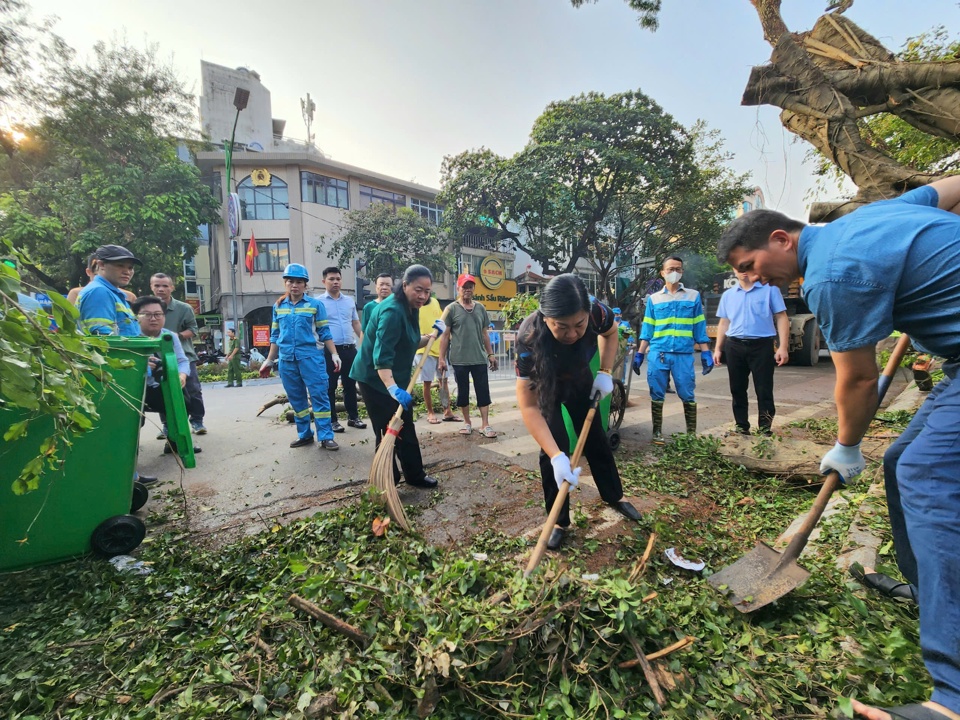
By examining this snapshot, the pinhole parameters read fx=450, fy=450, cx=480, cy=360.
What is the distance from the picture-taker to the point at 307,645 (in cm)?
180

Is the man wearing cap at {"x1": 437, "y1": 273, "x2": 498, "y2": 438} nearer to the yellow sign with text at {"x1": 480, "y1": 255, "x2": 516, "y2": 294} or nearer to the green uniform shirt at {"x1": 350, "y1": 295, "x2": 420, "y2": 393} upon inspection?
the green uniform shirt at {"x1": 350, "y1": 295, "x2": 420, "y2": 393}

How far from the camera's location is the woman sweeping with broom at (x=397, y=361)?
3.49 meters

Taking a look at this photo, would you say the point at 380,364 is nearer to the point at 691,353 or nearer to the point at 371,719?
the point at 371,719

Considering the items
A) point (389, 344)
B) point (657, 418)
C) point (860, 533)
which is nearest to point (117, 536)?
point (389, 344)

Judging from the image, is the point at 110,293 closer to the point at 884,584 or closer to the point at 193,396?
the point at 193,396

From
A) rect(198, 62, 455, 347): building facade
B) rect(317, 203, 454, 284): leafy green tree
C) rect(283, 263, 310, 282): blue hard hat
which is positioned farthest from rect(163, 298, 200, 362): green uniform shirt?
rect(198, 62, 455, 347): building facade

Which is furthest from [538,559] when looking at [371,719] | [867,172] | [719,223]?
[719,223]

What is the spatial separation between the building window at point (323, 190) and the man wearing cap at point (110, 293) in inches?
812

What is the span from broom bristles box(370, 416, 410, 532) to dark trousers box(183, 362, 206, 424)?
3.01 metres

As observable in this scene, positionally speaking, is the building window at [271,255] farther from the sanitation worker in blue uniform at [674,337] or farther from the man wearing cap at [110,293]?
the sanitation worker in blue uniform at [674,337]

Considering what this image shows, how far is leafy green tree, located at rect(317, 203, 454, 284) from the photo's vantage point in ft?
68.4

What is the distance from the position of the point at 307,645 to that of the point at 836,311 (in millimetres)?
2339

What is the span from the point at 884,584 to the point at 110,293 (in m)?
5.21

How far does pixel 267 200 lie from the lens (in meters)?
22.4
